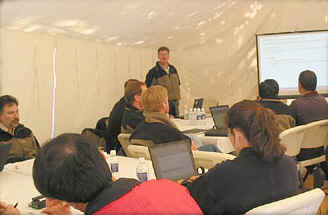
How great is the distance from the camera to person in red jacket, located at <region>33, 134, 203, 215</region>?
1207 mm

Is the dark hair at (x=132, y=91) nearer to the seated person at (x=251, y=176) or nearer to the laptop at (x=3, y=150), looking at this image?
the laptop at (x=3, y=150)

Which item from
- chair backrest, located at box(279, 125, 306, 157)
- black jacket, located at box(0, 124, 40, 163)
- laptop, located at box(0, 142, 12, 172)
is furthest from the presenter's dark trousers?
laptop, located at box(0, 142, 12, 172)

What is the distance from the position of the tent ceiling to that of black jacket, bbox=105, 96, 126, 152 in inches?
46.9

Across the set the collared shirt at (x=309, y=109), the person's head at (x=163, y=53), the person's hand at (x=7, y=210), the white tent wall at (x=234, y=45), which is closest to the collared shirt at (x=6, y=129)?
the person's hand at (x=7, y=210)

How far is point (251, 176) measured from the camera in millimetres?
1577

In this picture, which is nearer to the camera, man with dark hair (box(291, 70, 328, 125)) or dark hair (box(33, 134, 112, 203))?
dark hair (box(33, 134, 112, 203))

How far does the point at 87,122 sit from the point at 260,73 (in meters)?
3.48

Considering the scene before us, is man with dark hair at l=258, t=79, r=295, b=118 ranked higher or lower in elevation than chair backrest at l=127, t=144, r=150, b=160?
higher

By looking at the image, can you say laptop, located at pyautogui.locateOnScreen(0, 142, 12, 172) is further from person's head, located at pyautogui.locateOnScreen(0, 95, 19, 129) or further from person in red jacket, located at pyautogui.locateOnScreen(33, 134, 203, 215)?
person in red jacket, located at pyautogui.locateOnScreen(33, 134, 203, 215)

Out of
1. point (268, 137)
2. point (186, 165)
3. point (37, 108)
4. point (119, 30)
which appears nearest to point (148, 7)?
point (119, 30)

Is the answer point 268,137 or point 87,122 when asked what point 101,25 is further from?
point 268,137

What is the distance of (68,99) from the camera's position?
196 inches

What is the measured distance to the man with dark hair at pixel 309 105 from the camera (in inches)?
155

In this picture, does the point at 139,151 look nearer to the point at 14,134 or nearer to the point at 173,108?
the point at 14,134
